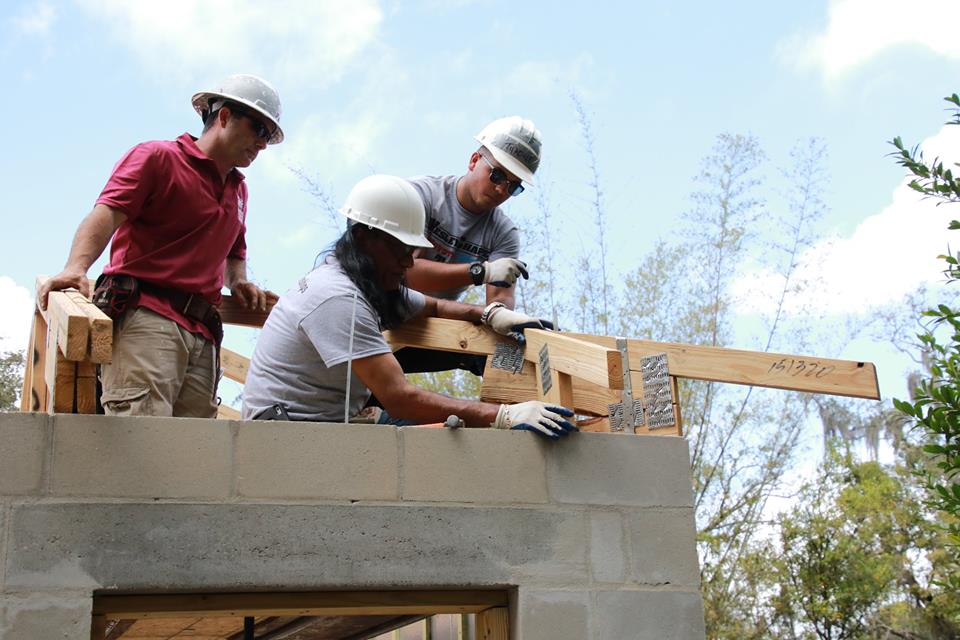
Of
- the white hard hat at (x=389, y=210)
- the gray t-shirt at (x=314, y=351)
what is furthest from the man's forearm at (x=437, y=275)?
the gray t-shirt at (x=314, y=351)

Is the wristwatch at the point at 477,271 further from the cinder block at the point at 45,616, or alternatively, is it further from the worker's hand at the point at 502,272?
the cinder block at the point at 45,616

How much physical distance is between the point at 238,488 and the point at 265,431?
198 millimetres

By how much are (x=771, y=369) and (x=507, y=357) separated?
1.07 m

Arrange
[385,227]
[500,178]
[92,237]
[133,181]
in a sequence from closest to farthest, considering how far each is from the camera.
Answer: [92,237]
[133,181]
[385,227]
[500,178]

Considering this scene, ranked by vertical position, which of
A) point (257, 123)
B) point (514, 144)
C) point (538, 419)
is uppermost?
point (514, 144)

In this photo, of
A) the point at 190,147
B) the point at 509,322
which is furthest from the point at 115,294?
the point at 509,322

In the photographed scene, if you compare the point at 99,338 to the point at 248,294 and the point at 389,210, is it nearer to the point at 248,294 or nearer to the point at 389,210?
the point at 389,210

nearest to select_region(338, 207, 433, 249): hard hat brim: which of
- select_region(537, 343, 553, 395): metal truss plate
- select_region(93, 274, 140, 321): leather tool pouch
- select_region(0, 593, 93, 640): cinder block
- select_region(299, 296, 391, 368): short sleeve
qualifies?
select_region(299, 296, 391, 368): short sleeve

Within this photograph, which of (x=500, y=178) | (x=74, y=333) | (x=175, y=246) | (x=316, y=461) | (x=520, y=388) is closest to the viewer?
(x=74, y=333)

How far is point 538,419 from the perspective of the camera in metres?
3.71

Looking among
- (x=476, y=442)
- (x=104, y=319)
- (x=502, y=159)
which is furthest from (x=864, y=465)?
(x=104, y=319)

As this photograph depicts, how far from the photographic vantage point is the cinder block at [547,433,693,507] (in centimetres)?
374

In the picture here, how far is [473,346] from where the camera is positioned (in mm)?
4551

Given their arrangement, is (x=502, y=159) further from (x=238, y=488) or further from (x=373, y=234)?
(x=238, y=488)
